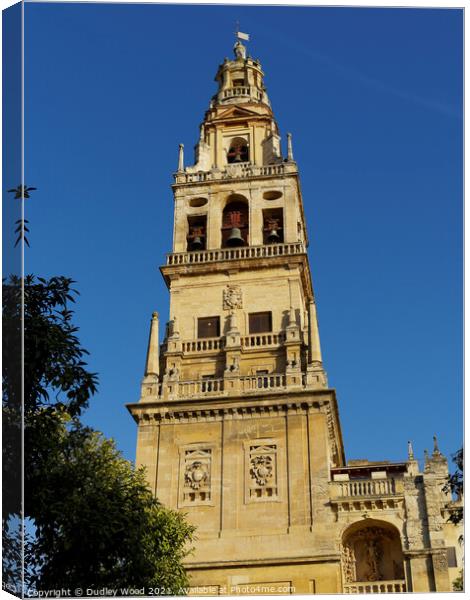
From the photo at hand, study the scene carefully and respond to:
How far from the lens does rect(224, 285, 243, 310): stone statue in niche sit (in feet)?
122

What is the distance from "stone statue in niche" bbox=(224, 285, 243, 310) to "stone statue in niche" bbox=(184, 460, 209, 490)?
23.7 ft

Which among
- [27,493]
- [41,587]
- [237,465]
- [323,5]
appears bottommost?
[41,587]

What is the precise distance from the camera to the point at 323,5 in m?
19.0

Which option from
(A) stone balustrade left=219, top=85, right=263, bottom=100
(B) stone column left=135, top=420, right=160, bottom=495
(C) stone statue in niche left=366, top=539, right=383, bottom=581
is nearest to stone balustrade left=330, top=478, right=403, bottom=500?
(C) stone statue in niche left=366, top=539, right=383, bottom=581

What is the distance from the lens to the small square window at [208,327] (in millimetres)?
37000

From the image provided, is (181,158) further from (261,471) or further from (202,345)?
(261,471)

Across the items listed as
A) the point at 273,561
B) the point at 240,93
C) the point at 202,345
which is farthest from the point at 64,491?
the point at 240,93

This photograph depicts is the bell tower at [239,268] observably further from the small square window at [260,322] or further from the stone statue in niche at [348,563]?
the stone statue in niche at [348,563]

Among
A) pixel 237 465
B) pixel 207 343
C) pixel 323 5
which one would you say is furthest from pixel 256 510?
pixel 323 5

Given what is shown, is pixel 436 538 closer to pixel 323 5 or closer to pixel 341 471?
pixel 341 471

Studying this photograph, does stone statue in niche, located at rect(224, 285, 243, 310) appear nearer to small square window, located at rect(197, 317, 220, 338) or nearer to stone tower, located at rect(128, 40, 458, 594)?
stone tower, located at rect(128, 40, 458, 594)

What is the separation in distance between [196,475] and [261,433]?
2636mm

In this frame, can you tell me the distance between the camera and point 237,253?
38375 millimetres

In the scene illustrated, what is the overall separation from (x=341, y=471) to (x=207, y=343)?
23.8 feet
